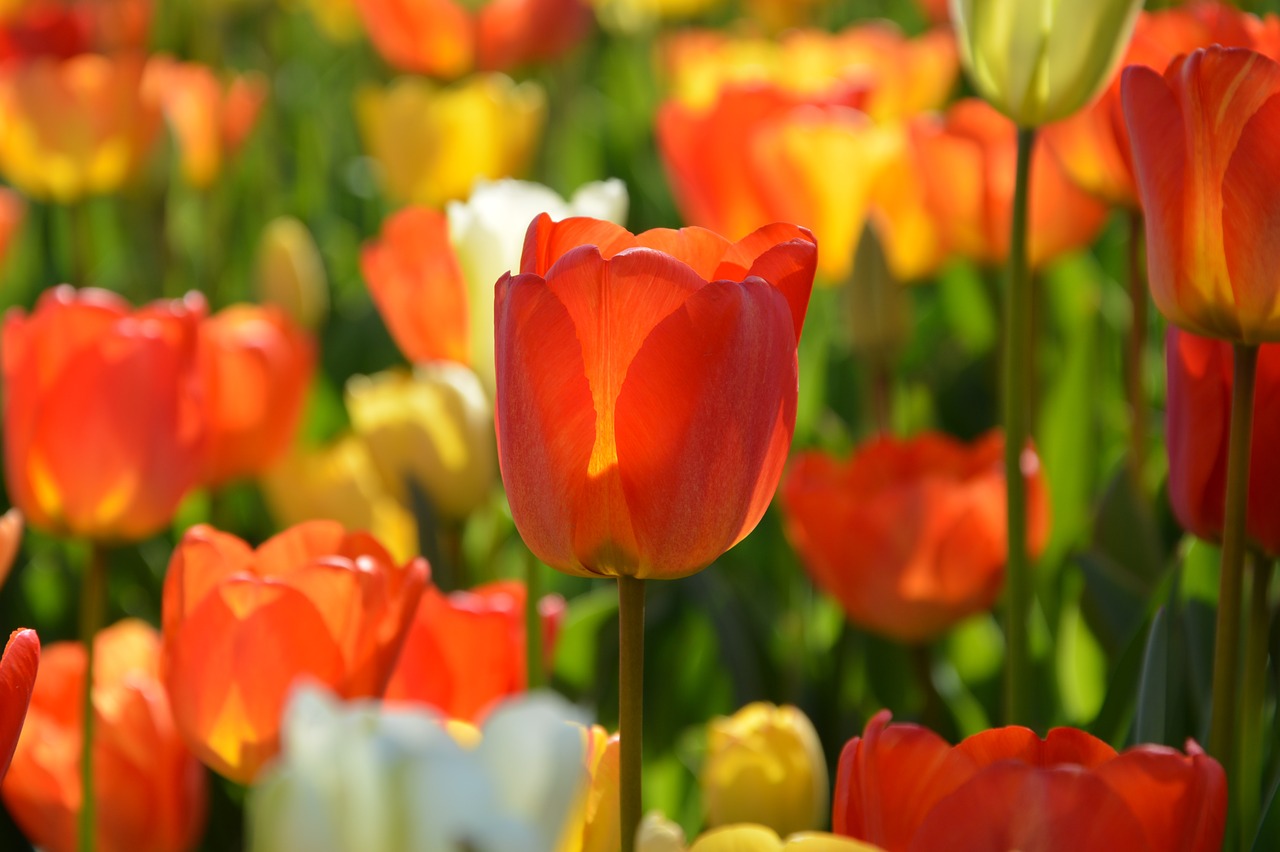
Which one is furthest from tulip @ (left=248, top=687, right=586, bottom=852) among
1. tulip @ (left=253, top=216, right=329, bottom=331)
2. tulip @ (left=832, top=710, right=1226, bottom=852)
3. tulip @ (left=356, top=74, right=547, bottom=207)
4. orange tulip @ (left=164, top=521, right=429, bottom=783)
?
tulip @ (left=356, top=74, right=547, bottom=207)

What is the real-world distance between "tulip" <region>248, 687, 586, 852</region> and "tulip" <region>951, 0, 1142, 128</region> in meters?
0.46

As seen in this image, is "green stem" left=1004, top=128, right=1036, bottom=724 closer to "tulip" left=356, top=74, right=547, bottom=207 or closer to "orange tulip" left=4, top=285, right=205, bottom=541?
"orange tulip" left=4, top=285, right=205, bottom=541

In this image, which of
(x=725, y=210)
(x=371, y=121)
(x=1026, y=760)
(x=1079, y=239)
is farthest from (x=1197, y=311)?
(x=371, y=121)

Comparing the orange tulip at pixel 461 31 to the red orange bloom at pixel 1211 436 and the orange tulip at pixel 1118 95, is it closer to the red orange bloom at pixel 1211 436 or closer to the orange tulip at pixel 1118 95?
the orange tulip at pixel 1118 95

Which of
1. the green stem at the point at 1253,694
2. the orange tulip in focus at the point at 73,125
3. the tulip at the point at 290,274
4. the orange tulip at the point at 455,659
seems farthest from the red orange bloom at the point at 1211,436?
the orange tulip in focus at the point at 73,125

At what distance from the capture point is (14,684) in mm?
468

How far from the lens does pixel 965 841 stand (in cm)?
44

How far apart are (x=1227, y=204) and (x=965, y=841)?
0.84 feet

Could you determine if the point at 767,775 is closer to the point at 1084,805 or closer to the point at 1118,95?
the point at 1084,805

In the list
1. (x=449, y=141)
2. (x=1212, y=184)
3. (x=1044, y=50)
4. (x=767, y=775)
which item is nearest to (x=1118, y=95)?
(x=1044, y=50)

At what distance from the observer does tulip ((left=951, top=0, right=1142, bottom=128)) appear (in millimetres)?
653

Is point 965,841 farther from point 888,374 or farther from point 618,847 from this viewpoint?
point 888,374

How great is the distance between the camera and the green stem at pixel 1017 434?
0.66m

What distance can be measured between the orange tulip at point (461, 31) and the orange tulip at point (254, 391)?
2.96 ft
